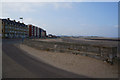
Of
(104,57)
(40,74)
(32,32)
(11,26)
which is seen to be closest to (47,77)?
(40,74)

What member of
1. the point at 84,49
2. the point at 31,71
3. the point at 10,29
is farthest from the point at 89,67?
the point at 10,29

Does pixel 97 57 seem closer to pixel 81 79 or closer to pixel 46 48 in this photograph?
pixel 81 79

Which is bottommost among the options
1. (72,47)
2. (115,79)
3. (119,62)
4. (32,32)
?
(115,79)

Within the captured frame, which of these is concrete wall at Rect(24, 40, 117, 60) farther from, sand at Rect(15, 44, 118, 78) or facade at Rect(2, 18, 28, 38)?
facade at Rect(2, 18, 28, 38)

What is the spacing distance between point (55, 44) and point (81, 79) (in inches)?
281

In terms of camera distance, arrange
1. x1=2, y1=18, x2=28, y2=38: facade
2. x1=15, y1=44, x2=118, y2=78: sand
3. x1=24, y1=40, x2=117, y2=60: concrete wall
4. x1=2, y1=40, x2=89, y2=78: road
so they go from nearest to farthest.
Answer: x1=2, y1=40, x2=89, y2=78: road
x1=15, y1=44, x2=118, y2=78: sand
x1=24, y1=40, x2=117, y2=60: concrete wall
x1=2, y1=18, x2=28, y2=38: facade

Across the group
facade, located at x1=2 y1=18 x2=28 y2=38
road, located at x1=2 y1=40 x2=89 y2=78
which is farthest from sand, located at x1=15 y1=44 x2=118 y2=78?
facade, located at x1=2 y1=18 x2=28 y2=38

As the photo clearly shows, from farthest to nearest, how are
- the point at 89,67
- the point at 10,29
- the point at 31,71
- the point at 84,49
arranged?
1. the point at 10,29
2. the point at 84,49
3. the point at 89,67
4. the point at 31,71

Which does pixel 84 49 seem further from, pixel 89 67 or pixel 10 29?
pixel 10 29

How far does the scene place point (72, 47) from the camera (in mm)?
9852

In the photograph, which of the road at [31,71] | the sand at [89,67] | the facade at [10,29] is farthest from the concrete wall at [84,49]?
the facade at [10,29]

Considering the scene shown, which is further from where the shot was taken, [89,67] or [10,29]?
[10,29]

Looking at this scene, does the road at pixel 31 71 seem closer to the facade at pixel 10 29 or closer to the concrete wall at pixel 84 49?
the concrete wall at pixel 84 49

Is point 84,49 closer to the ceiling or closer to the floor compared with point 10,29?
closer to the floor
